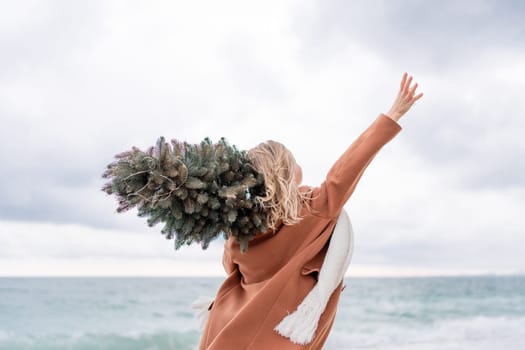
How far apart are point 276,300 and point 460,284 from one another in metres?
23.6

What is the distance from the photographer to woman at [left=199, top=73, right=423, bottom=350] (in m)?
2.57

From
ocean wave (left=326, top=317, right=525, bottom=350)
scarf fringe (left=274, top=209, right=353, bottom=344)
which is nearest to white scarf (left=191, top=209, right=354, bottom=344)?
scarf fringe (left=274, top=209, right=353, bottom=344)

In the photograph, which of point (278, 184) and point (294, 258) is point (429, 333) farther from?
point (278, 184)

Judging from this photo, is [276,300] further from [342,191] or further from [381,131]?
[381,131]

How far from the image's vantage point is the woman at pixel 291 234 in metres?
2.57

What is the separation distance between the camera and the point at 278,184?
2.56 m

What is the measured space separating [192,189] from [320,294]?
2.47 feet

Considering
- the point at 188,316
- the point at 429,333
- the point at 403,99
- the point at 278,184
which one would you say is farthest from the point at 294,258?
the point at 188,316

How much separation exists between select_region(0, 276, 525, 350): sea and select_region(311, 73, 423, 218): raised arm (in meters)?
6.21

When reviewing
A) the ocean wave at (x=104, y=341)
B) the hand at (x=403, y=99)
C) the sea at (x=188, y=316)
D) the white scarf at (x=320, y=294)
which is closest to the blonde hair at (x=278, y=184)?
the white scarf at (x=320, y=294)

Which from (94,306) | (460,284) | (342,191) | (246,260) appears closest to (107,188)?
(246,260)

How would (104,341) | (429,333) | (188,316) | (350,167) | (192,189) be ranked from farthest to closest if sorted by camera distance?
(188,316) → (429,333) → (104,341) → (350,167) → (192,189)

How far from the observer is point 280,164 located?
8.54ft

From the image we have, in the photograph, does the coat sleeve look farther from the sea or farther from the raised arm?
the sea
